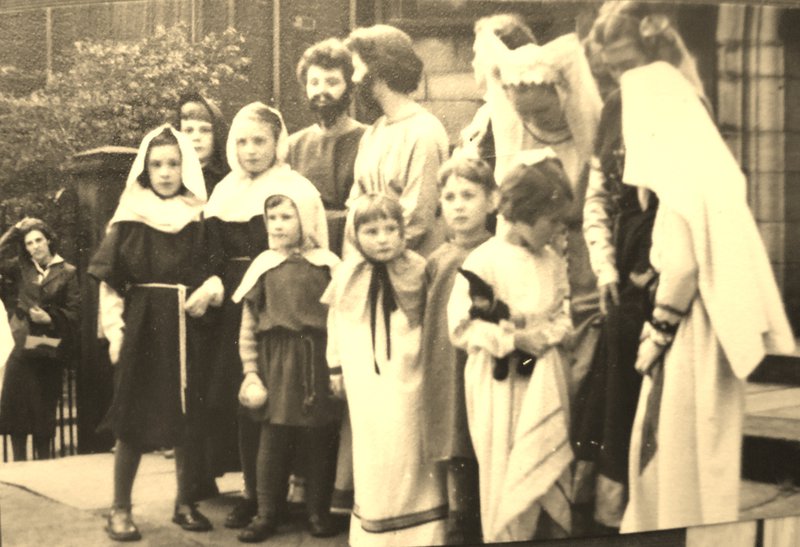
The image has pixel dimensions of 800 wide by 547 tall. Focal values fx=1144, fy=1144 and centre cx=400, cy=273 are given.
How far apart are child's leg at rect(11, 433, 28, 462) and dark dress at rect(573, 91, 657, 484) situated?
1.67m

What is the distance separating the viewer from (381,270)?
3.46m

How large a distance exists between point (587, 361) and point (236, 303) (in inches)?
44.2

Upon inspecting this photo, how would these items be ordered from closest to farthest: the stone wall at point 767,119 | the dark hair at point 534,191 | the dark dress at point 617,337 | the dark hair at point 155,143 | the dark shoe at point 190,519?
1. the dark hair at point 155,143
2. the dark shoe at point 190,519
3. the dark hair at point 534,191
4. the dark dress at point 617,337
5. the stone wall at point 767,119

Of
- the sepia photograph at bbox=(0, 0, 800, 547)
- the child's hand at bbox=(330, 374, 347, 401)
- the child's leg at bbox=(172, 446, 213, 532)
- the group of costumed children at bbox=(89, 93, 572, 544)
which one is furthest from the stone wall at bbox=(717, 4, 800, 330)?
the child's leg at bbox=(172, 446, 213, 532)

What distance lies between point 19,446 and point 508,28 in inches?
75.5

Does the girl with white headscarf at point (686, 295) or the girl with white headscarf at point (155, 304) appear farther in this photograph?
the girl with white headscarf at point (686, 295)

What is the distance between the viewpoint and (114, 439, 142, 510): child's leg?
11.0ft

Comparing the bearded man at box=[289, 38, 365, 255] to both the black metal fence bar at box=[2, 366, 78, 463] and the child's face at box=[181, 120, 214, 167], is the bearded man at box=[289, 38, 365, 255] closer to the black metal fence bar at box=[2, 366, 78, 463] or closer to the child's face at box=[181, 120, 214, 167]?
the child's face at box=[181, 120, 214, 167]

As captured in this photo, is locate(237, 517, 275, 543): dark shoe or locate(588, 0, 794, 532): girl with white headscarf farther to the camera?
locate(588, 0, 794, 532): girl with white headscarf

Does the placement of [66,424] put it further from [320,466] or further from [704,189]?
[704,189]

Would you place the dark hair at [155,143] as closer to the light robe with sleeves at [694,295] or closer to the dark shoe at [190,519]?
the dark shoe at [190,519]

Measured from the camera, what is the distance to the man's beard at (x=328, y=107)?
11.1 ft

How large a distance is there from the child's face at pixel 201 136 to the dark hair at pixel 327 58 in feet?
1.02

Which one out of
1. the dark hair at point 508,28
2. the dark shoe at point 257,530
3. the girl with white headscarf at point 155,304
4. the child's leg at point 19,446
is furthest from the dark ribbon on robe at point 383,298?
the child's leg at point 19,446
